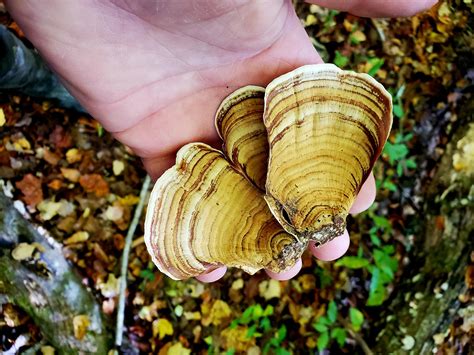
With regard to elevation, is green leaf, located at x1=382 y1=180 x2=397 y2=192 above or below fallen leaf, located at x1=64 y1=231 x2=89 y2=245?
below

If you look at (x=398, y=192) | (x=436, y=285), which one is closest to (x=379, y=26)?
(x=398, y=192)

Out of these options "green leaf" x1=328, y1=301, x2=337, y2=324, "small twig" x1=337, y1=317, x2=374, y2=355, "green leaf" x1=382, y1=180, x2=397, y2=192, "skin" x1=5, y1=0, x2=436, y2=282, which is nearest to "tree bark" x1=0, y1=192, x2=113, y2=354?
"skin" x1=5, y1=0, x2=436, y2=282

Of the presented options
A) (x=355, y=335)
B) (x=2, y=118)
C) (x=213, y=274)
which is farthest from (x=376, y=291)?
(x=2, y=118)

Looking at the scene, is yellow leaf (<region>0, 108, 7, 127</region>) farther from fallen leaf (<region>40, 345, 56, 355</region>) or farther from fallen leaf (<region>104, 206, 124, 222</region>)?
fallen leaf (<region>40, 345, 56, 355</region>)

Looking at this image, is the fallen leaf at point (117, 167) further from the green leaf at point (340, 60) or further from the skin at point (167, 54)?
the green leaf at point (340, 60)

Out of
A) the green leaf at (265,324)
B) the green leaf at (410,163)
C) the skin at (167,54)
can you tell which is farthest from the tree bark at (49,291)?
the green leaf at (410,163)

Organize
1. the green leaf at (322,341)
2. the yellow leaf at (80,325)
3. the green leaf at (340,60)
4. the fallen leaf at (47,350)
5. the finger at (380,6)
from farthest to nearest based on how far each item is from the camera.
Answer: the green leaf at (340,60), the green leaf at (322,341), the yellow leaf at (80,325), the fallen leaf at (47,350), the finger at (380,6)
